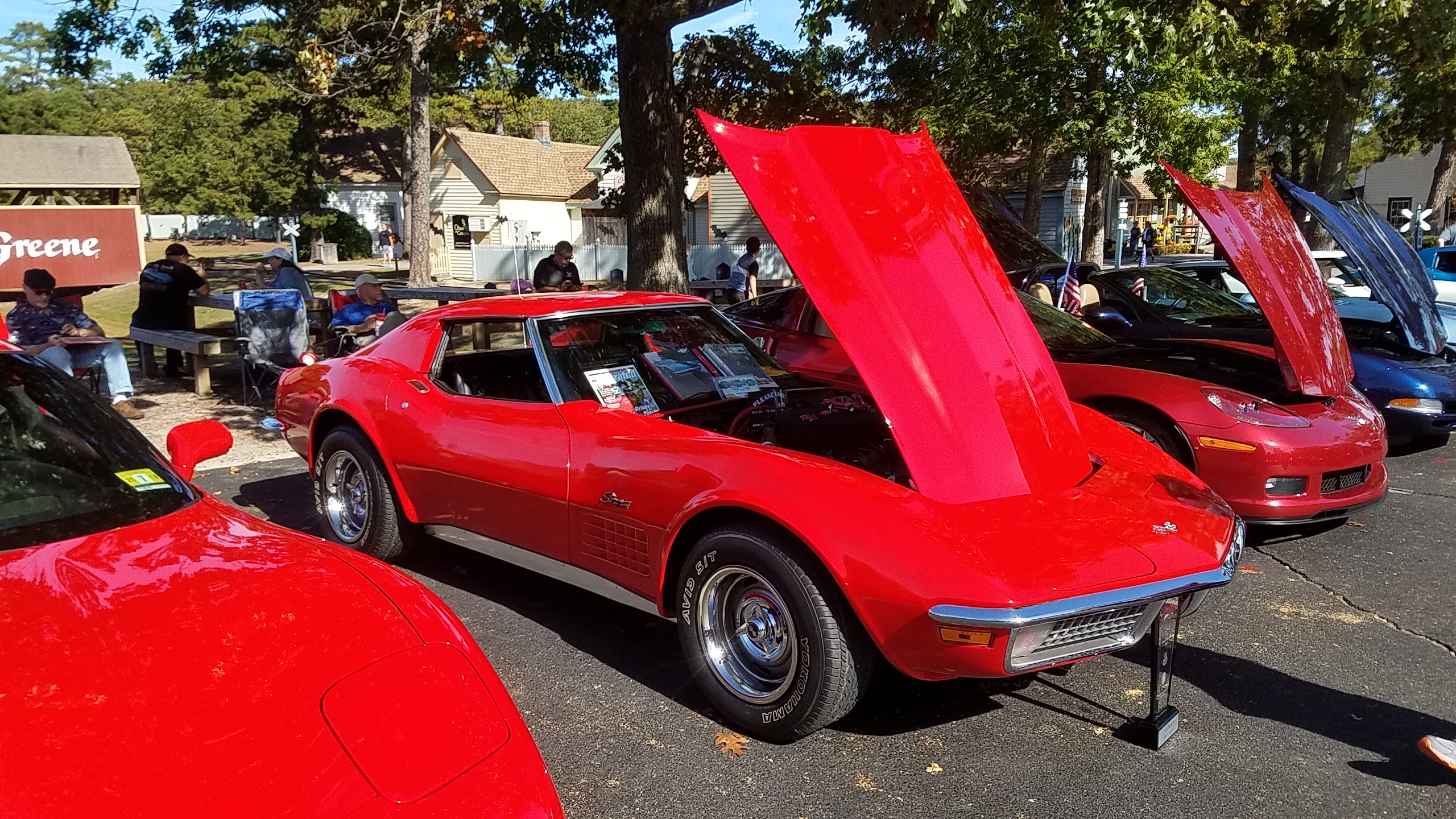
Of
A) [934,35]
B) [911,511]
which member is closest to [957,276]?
[911,511]

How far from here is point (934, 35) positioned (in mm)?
7883

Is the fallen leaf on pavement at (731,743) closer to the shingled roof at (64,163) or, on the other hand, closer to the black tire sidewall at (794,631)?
the black tire sidewall at (794,631)

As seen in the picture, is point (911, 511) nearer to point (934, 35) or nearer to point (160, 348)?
point (934, 35)

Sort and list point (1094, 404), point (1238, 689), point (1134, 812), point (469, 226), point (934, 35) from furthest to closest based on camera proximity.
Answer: point (469, 226) < point (934, 35) < point (1094, 404) < point (1238, 689) < point (1134, 812)

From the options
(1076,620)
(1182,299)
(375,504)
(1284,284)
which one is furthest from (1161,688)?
(1182,299)

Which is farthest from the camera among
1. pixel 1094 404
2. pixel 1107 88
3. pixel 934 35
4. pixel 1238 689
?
pixel 1107 88

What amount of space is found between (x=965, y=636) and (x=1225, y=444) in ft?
9.98

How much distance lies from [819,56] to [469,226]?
30256 mm

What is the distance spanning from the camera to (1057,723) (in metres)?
3.43

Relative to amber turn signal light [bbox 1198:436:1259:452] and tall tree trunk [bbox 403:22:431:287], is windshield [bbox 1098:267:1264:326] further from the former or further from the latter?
tall tree trunk [bbox 403:22:431:287]

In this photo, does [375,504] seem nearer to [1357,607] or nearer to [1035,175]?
[1357,607]

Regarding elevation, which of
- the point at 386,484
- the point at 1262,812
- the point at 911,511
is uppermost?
the point at 911,511

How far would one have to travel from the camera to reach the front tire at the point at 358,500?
4.89 metres

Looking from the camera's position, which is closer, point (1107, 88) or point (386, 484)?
point (386, 484)
